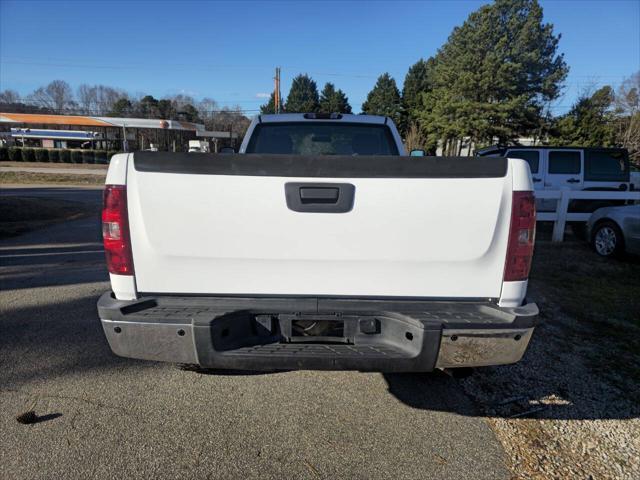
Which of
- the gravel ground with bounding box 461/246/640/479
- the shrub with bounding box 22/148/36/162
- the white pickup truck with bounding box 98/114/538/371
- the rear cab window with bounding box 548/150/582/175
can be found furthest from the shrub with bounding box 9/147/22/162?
the gravel ground with bounding box 461/246/640/479

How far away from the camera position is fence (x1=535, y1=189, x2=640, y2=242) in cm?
869

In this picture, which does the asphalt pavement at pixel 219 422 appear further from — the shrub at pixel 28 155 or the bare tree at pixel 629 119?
the shrub at pixel 28 155

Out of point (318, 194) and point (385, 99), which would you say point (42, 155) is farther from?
point (318, 194)

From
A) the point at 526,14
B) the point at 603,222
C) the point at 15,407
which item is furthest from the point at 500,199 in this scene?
the point at 526,14

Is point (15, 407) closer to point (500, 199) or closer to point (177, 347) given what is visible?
point (177, 347)

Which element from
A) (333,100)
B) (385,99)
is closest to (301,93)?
(333,100)

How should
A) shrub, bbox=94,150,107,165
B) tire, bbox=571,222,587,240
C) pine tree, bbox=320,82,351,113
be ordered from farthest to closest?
pine tree, bbox=320,82,351,113, shrub, bbox=94,150,107,165, tire, bbox=571,222,587,240

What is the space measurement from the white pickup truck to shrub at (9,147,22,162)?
169ft

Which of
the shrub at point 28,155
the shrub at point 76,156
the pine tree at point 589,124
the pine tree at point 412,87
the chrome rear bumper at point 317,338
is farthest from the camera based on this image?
the pine tree at point 412,87

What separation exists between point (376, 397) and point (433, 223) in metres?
1.52

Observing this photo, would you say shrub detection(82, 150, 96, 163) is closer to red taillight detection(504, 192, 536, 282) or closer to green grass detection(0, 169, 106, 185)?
green grass detection(0, 169, 106, 185)

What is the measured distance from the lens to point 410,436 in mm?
2654

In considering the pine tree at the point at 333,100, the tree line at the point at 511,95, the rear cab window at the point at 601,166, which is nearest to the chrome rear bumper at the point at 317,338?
the rear cab window at the point at 601,166

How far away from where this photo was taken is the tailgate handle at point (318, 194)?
88.9 inches
